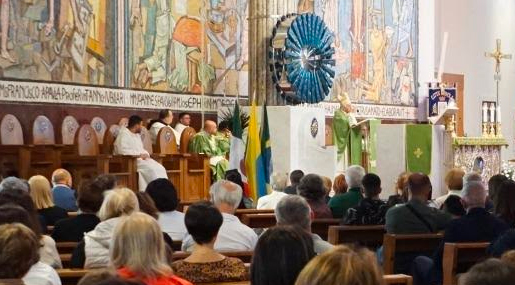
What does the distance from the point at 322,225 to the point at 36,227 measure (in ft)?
14.1

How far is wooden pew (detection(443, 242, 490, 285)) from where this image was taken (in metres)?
7.61

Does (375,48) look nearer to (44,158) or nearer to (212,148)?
(212,148)

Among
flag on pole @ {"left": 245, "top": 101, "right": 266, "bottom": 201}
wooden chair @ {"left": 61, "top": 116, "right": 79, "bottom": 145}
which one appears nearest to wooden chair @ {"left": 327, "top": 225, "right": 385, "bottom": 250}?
flag on pole @ {"left": 245, "top": 101, "right": 266, "bottom": 201}

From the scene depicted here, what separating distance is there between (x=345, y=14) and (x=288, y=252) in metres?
21.1

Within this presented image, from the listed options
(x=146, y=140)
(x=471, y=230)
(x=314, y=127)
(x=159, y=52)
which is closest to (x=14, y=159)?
(x=146, y=140)

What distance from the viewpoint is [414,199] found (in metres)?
9.33

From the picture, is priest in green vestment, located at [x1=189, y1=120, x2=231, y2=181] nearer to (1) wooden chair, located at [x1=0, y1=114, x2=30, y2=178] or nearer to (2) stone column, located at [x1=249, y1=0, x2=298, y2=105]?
(2) stone column, located at [x1=249, y1=0, x2=298, y2=105]

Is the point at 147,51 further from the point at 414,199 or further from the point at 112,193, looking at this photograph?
the point at 112,193

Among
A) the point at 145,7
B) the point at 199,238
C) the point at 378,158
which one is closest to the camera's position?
the point at 199,238

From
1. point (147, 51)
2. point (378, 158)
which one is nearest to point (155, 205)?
point (147, 51)

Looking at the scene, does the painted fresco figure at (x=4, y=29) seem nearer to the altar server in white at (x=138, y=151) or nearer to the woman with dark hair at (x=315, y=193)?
the altar server in white at (x=138, y=151)

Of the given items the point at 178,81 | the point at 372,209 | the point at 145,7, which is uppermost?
the point at 145,7

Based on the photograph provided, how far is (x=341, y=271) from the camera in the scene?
112 inches

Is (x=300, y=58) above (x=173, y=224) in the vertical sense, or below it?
above
